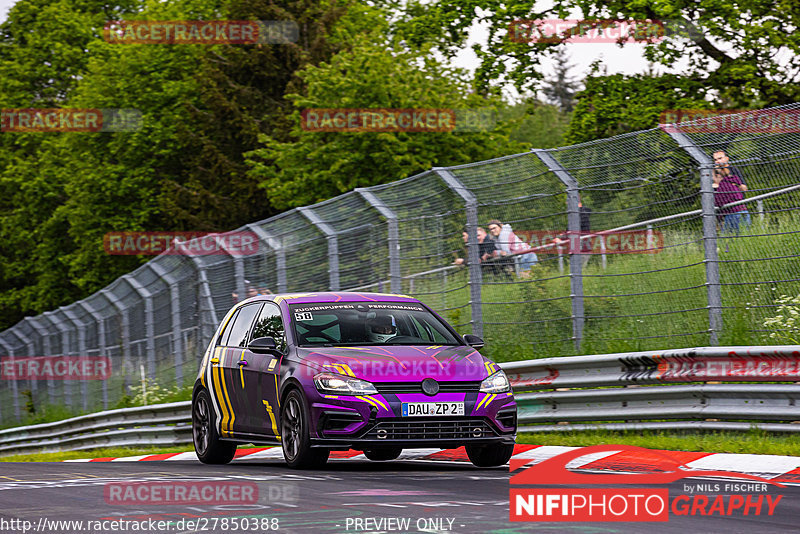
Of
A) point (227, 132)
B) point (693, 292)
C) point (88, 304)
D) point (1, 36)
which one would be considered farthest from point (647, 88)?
point (1, 36)

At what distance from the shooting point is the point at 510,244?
550 inches

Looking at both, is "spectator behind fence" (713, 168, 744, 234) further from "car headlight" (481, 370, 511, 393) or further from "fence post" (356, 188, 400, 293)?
"fence post" (356, 188, 400, 293)

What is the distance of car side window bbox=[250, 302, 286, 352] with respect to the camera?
37.1 ft

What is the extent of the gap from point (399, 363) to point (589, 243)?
361 centimetres

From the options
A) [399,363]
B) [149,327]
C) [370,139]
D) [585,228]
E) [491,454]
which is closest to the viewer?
[399,363]

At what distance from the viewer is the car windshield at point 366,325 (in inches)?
437

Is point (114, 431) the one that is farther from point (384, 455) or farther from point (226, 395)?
point (384, 455)

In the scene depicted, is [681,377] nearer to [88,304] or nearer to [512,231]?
[512,231]

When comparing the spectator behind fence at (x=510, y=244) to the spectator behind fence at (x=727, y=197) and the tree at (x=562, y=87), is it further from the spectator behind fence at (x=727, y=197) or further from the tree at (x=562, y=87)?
the tree at (x=562, y=87)

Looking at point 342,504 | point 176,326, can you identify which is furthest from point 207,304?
point 342,504

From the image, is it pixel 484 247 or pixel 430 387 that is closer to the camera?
pixel 430 387

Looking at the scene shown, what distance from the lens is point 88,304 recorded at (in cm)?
2731

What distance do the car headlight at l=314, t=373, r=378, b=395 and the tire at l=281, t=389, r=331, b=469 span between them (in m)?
0.23

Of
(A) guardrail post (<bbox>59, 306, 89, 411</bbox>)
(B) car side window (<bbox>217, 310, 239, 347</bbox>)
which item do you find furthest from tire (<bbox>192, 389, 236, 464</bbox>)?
(A) guardrail post (<bbox>59, 306, 89, 411</bbox>)
